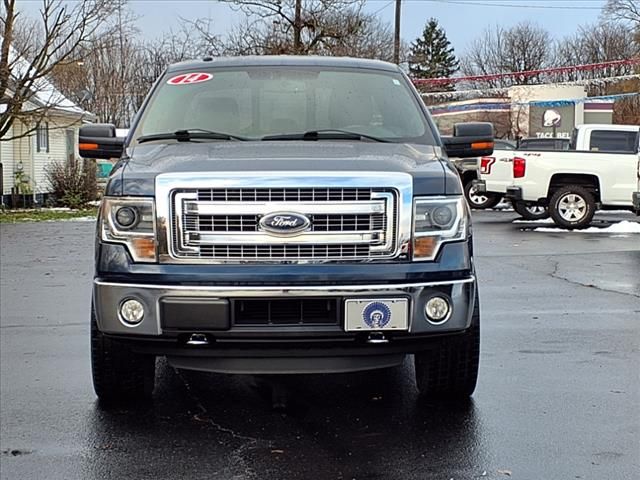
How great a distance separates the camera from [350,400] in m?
4.96

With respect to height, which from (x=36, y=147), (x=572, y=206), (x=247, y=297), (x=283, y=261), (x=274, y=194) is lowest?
(x=572, y=206)

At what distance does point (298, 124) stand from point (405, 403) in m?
1.74

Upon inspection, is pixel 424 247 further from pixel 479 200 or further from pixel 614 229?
pixel 479 200

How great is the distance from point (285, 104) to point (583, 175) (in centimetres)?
1183

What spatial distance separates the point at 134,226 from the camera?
4059mm

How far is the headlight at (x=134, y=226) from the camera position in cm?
404

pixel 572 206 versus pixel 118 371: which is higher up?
pixel 572 206

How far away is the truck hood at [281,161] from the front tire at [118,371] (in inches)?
32.6

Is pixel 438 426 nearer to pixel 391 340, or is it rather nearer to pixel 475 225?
pixel 391 340

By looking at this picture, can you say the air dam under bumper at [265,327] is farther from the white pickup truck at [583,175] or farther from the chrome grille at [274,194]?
the white pickup truck at [583,175]

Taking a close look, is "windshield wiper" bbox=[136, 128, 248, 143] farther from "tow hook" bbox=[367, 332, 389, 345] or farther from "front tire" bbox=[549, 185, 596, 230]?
"front tire" bbox=[549, 185, 596, 230]

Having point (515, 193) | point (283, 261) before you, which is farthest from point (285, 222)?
point (515, 193)

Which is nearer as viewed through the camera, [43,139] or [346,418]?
[346,418]

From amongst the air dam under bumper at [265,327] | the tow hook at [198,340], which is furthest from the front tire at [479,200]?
the tow hook at [198,340]
